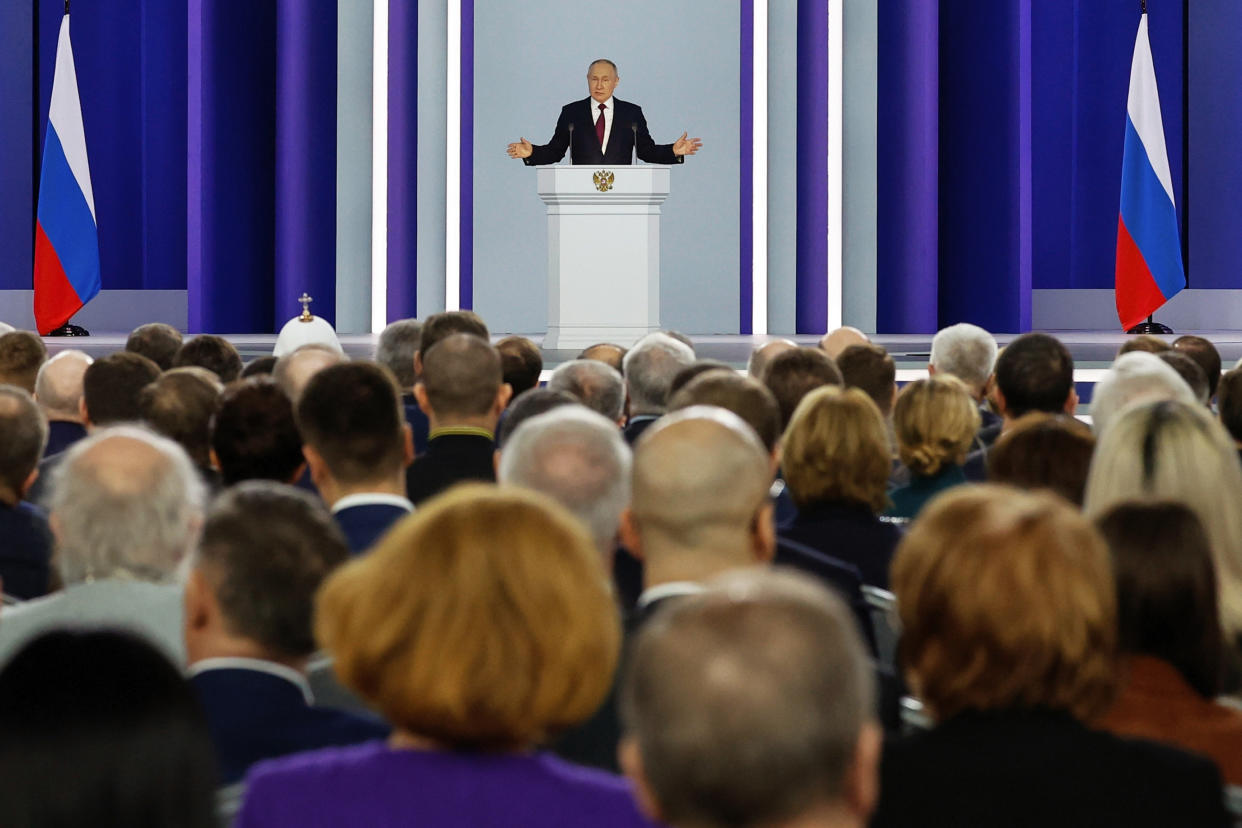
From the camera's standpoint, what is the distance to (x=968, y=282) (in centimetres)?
1236

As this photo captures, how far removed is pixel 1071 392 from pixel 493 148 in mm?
9258

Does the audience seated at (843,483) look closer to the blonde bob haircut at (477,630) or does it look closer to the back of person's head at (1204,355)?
the blonde bob haircut at (477,630)

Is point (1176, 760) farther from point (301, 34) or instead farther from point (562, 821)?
point (301, 34)

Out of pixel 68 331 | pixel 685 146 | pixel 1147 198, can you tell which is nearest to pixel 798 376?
pixel 685 146

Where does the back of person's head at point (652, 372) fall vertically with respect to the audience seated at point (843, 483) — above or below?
above

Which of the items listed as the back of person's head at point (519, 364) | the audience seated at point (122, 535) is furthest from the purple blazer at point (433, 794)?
the back of person's head at point (519, 364)

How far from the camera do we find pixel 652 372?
470 cm

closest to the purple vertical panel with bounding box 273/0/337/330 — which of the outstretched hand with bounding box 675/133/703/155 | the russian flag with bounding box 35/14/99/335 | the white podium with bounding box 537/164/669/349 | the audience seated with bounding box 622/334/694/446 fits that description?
the russian flag with bounding box 35/14/99/335

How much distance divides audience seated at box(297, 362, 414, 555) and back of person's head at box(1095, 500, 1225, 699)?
1.48 meters

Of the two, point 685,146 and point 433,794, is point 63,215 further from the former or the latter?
point 433,794

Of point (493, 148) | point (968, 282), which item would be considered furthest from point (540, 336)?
point (968, 282)

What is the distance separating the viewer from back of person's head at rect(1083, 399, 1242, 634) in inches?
92.5

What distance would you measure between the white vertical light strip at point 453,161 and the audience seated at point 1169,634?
33.7ft

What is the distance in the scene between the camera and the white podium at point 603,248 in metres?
9.02
